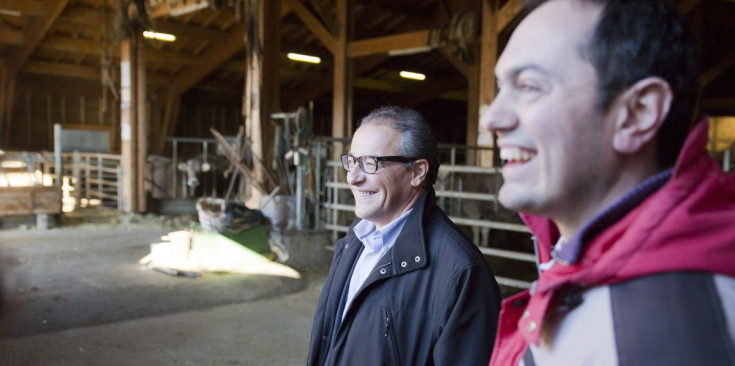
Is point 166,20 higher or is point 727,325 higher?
point 166,20

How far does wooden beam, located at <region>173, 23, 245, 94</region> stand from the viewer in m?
14.9

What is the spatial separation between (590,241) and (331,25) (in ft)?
35.2

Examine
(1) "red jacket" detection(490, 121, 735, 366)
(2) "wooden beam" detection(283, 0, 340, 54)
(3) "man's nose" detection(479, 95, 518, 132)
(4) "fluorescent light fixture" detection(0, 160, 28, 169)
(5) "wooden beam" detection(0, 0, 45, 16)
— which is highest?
(5) "wooden beam" detection(0, 0, 45, 16)

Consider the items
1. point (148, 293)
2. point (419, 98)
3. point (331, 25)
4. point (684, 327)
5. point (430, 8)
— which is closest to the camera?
point (684, 327)

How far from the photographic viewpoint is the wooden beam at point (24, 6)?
11.5 metres

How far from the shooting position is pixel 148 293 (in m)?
5.32

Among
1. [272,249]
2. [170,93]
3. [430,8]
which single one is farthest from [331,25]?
[170,93]

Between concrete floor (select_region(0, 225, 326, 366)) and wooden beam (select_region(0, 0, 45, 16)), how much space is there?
23.6ft

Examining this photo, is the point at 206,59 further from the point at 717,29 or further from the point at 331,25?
the point at 717,29

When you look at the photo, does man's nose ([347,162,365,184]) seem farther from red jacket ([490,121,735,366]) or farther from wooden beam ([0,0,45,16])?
wooden beam ([0,0,45,16])

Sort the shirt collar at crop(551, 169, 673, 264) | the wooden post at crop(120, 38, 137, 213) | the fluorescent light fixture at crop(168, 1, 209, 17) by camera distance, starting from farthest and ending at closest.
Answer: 1. the wooden post at crop(120, 38, 137, 213)
2. the fluorescent light fixture at crop(168, 1, 209, 17)
3. the shirt collar at crop(551, 169, 673, 264)

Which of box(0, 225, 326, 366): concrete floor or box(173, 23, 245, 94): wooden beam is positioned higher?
box(173, 23, 245, 94): wooden beam

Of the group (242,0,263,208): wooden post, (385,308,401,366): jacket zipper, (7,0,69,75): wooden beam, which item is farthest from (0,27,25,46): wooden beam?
(385,308,401,366): jacket zipper

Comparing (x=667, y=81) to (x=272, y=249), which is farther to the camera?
(x=272, y=249)
